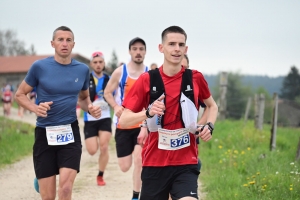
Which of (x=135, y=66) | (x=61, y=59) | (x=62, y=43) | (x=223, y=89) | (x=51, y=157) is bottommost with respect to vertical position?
(x=223, y=89)

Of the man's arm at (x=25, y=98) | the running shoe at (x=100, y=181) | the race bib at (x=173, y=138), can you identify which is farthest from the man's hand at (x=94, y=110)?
the running shoe at (x=100, y=181)

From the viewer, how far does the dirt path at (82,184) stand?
752 centimetres

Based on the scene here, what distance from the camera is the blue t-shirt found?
542cm

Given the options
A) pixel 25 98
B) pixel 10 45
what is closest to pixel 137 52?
pixel 25 98

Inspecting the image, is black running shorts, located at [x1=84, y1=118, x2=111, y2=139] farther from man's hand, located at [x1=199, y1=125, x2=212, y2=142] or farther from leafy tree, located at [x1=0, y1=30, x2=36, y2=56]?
leafy tree, located at [x1=0, y1=30, x2=36, y2=56]

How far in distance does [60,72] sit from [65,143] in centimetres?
85

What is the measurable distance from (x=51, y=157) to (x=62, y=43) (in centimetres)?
136

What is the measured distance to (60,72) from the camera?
217 inches

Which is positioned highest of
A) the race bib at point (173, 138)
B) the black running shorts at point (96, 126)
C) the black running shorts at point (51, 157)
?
the race bib at point (173, 138)

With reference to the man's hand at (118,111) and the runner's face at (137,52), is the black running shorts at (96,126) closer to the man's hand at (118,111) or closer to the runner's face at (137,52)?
the runner's face at (137,52)

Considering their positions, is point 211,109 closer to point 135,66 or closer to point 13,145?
point 135,66

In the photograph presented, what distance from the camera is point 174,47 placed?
437 cm

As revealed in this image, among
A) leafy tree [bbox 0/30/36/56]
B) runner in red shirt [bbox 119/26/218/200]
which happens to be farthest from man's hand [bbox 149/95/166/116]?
leafy tree [bbox 0/30/36/56]

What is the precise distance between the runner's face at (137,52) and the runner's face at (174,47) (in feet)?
9.44
